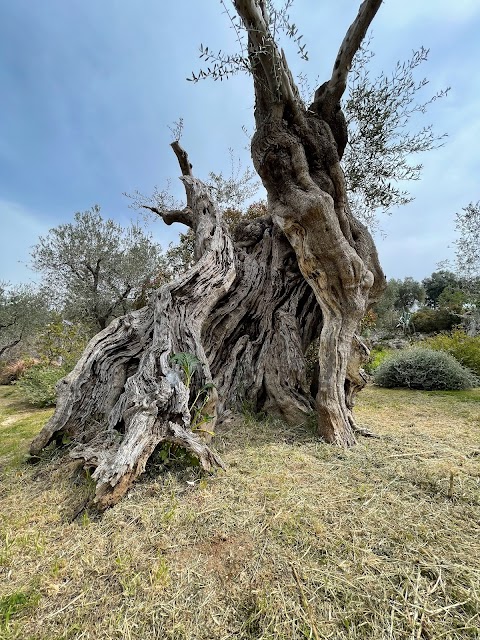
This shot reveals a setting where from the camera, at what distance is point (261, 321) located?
5.80 meters

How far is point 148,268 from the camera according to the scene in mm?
18188

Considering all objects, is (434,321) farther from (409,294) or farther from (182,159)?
(182,159)

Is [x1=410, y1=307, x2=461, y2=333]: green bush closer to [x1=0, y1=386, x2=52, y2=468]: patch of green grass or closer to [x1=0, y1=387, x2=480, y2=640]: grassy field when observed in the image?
[x1=0, y1=387, x2=480, y2=640]: grassy field

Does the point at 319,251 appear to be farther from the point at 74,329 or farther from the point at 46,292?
the point at 46,292

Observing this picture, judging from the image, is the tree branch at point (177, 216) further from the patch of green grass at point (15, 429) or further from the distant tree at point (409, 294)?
the distant tree at point (409, 294)

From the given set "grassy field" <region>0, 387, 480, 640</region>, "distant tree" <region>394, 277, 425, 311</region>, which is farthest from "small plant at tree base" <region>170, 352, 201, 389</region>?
"distant tree" <region>394, 277, 425, 311</region>

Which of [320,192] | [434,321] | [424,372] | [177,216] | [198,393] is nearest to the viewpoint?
[198,393]

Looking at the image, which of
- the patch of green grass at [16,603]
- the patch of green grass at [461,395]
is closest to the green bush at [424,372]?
the patch of green grass at [461,395]

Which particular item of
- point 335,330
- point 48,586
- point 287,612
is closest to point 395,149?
point 335,330

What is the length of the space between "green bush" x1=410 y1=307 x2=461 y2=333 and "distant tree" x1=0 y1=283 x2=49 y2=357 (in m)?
29.6

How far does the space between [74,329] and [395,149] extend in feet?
43.4

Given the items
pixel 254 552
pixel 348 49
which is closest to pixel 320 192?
pixel 348 49

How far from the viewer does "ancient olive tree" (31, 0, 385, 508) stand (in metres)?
3.68

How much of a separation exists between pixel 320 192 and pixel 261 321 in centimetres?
232
